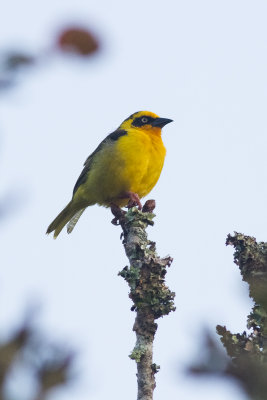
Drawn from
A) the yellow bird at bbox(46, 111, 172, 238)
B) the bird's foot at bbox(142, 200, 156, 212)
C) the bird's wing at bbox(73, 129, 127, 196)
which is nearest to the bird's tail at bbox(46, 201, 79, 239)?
the yellow bird at bbox(46, 111, 172, 238)

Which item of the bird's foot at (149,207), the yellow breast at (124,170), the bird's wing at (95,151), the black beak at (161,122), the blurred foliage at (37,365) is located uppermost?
the black beak at (161,122)

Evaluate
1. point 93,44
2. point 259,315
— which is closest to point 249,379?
point 93,44

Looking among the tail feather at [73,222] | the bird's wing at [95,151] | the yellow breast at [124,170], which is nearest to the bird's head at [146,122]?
the bird's wing at [95,151]

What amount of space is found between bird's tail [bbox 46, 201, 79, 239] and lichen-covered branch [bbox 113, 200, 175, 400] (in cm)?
329

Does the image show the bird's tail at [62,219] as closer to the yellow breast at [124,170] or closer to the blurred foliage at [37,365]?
the yellow breast at [124,170]

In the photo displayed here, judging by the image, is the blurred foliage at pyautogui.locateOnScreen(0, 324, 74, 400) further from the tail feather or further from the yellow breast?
the tail feather

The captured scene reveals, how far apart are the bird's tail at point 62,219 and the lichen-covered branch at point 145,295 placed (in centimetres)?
329

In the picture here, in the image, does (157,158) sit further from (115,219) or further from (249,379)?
(249,379)

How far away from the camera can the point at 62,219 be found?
288 inches

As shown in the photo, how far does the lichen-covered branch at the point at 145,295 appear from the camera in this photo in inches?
111

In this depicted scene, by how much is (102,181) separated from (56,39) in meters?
4.93

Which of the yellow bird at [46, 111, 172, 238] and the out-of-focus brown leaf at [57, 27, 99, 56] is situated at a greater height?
the yellow bird at [46, 111, 172, 238]

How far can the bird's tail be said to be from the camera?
7199 mm

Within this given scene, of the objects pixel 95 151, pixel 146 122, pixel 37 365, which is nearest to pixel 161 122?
pixel 146 122
